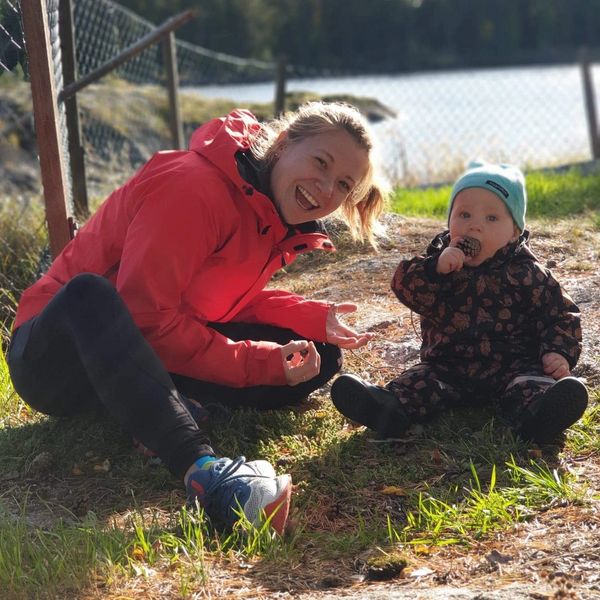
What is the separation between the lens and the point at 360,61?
Result: 43.6 m

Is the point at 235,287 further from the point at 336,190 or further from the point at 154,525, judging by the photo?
the point at 154,525

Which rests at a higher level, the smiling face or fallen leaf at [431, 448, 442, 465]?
the smiling face

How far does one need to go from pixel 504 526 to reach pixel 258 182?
51.9 inches

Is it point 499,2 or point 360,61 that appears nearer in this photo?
point 360,61

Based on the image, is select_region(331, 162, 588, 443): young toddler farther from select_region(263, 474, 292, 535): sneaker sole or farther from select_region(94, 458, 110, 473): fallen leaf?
select_region(94, 458, 110, 473): fallen leaf

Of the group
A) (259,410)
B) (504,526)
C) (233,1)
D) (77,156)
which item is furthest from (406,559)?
(233,1)

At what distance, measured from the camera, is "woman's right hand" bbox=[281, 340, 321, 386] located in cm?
306

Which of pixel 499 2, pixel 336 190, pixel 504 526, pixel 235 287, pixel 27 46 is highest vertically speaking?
pixel 499 2

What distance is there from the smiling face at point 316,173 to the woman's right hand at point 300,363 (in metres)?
0.42

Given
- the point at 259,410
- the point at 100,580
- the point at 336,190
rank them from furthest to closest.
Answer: the point at 259,410, the point at 336,190, the point at 100,580

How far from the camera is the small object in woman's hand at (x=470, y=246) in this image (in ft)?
10.7

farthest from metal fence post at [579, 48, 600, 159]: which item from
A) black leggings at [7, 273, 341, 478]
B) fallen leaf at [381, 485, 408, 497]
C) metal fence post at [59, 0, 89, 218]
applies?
black leggings at [7, 273, 341, 478]

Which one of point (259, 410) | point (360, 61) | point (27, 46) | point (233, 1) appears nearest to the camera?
point (259, 410)

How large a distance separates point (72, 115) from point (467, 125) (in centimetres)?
1277
